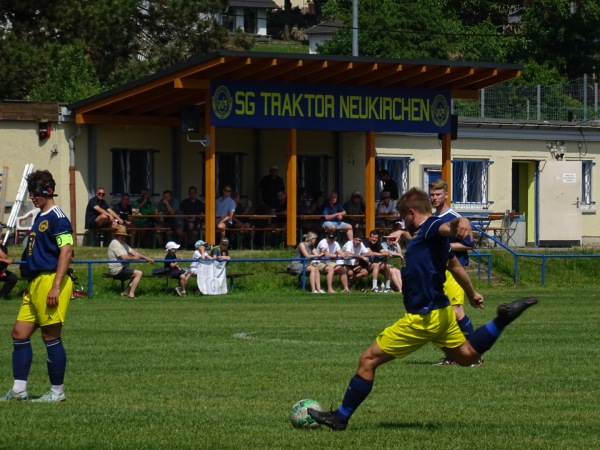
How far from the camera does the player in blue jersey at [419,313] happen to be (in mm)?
8938

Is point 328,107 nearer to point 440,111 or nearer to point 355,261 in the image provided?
point 440,111

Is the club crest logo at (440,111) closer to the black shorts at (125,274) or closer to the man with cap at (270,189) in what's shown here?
the man with cap at (270,189)

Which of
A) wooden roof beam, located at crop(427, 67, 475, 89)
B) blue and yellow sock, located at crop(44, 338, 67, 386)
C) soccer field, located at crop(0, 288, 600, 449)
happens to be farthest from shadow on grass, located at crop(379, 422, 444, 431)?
wooden roof beam, located at crop(427, 67, 475, 89)

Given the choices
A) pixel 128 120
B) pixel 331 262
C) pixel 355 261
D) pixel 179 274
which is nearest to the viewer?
pixel 179 274

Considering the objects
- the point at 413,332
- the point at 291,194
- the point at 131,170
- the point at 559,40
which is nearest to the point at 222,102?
the point at 291,194

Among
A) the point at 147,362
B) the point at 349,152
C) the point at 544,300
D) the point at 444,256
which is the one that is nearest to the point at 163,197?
the point at 349,152

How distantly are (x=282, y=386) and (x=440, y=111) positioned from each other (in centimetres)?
2087

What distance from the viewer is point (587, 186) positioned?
39.2m

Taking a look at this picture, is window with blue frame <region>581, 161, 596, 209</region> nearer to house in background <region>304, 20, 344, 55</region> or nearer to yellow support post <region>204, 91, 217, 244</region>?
yellow support post <region>204, 91, 217, 244</region>

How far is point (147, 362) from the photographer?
13781mm

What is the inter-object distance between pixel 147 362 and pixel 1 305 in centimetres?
897

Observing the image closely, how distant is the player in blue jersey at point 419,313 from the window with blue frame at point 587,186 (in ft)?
99.8

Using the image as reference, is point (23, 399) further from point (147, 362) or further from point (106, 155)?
point (106, 155)

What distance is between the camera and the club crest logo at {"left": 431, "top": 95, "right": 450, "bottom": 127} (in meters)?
31.8
